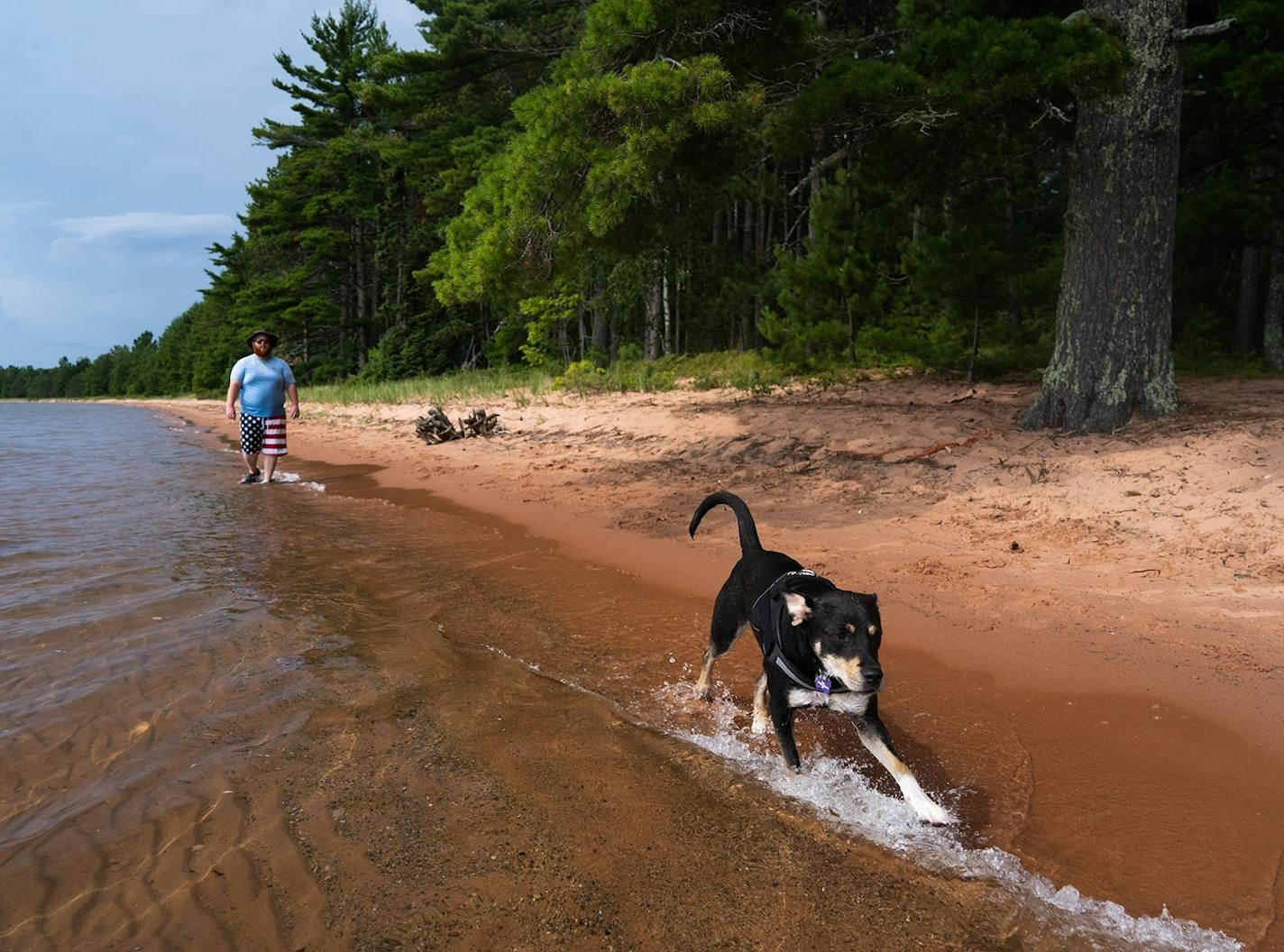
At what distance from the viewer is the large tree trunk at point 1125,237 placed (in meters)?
7.62

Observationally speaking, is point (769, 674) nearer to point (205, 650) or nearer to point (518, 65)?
point (205, 650)

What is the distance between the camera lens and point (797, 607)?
2.85m

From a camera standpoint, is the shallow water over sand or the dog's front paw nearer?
the shallow water over sand

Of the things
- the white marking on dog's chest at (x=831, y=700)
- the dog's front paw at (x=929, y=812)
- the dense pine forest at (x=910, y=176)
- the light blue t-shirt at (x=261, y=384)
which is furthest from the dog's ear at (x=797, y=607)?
the light blue t-shirt at (x=261, y=384)

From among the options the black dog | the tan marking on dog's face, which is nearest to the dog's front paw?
the black dog

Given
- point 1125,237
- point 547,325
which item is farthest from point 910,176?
point 547,325

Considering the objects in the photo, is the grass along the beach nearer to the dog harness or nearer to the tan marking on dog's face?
the dog harness

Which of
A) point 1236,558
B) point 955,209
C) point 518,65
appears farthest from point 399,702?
point 518,65

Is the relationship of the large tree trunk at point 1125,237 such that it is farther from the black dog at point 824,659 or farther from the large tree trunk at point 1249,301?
the large tree trunk at point 1249,301

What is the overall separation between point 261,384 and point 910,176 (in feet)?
33.1

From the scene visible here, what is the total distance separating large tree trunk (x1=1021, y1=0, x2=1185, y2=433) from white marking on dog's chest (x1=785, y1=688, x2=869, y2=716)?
684 centimetres

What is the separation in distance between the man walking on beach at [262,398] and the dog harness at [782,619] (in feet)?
30.4

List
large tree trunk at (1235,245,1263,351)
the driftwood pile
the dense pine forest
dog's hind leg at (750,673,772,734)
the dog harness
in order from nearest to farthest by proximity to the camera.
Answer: the dog harness, dog's hind leg at (750,673,772,734), the dense pine forest, the driftwood pile, large tree trunk at (1235,245,1263,351)

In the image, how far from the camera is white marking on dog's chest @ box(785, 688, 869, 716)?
2.82 meters
